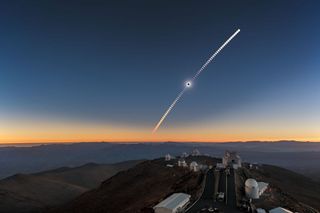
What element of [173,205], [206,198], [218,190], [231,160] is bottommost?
[173,205]

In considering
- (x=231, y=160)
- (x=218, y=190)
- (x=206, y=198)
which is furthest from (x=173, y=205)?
(x=231, y=160)

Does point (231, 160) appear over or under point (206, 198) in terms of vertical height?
over

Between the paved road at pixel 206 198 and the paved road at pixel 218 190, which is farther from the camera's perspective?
the paved road at pixel 218 190

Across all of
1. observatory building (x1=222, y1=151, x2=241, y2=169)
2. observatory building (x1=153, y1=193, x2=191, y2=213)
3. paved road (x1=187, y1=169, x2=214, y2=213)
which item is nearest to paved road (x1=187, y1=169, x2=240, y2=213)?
paved road (x1=187, y1=169, x2=214, y2=213)

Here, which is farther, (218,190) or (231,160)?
(231,160)

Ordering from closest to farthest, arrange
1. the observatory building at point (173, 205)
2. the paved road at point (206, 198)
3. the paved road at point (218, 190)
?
the observatory building at point (173, 205) < the paved road at point (206, 198) < the paved road at point (218, 190)

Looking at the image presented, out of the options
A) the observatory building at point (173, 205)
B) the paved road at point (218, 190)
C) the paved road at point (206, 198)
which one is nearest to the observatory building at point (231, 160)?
the paved road at point (218, 190)

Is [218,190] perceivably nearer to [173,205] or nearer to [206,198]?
[206,198]

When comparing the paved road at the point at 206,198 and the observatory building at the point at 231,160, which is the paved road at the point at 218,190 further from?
the observatory building at the point at 231,160

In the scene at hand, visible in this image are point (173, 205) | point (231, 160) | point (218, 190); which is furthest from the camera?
point (231, 160)
